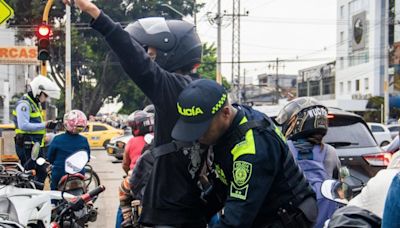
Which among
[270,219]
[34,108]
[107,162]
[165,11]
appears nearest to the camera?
[270,219]

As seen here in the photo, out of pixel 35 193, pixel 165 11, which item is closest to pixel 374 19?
pixel 165 11

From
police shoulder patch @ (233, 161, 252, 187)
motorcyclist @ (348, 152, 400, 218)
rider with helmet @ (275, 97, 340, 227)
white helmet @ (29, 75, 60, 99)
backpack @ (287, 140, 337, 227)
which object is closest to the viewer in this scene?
motorcyclist @ (348, 152, 400, 218)

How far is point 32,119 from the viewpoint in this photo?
25.1ft

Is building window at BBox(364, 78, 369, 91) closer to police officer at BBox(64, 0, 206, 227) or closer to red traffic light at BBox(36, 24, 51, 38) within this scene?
red traffic light at BBox(36, 24, 51, 38)

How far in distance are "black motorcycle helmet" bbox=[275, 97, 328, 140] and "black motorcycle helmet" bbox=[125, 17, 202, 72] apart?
0.96 metres

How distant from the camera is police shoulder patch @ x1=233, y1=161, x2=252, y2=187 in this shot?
2361mm

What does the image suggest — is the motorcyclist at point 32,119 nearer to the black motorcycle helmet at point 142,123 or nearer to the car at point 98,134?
the black motorcycle helmet at point 142,123

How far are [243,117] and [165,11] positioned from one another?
33.2 metres

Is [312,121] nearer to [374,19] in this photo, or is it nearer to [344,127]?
[344,127]

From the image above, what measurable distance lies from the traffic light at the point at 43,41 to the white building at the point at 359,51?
129 feet

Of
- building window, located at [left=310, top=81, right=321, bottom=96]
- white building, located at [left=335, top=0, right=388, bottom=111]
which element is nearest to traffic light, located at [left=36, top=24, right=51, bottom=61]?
white building, located at [left=335, top=0, right=388, bottom=111]

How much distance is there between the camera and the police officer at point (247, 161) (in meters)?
2.38

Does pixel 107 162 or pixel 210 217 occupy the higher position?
pixel 210 217

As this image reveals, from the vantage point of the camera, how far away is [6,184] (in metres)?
4.52
